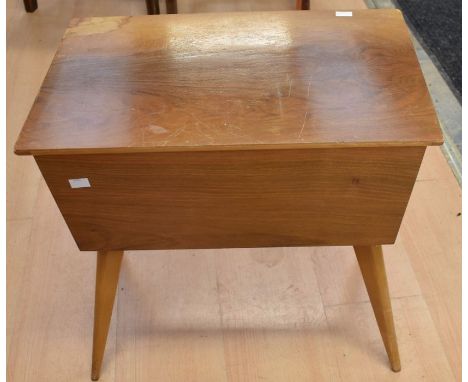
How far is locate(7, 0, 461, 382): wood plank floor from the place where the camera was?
1.12 m

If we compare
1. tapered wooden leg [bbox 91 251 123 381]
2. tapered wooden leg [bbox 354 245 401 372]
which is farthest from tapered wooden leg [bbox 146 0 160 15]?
tapered wooden leg [bbox 354 245 401 372]

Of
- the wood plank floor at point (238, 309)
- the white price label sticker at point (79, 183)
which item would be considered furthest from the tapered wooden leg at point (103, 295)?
the white price label sticker at point (79, 183)

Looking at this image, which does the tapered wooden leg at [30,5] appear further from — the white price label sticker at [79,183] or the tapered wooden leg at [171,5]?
the white price label sticker at [79,183]

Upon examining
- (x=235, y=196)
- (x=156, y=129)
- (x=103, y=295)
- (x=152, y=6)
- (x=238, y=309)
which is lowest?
(x=238, y=309)

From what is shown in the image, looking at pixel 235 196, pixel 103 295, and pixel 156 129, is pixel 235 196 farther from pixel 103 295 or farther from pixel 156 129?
pixel 103 295

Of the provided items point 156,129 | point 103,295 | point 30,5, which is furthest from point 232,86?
point 30,5

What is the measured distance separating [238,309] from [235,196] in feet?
1.50

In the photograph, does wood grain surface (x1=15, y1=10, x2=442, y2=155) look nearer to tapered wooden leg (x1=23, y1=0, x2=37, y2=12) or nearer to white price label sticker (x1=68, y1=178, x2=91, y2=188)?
white price label sticker (x1=68, y1=178, x2=91, y2=188)

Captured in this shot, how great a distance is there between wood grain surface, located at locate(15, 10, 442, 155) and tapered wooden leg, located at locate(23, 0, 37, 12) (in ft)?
4.65

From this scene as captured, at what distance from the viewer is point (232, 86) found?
2.93 ft

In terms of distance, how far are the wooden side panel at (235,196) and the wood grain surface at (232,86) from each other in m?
0.03

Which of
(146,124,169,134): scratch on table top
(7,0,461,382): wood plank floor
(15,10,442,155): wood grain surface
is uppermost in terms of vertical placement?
(15,10,442,155): wood grain surface
